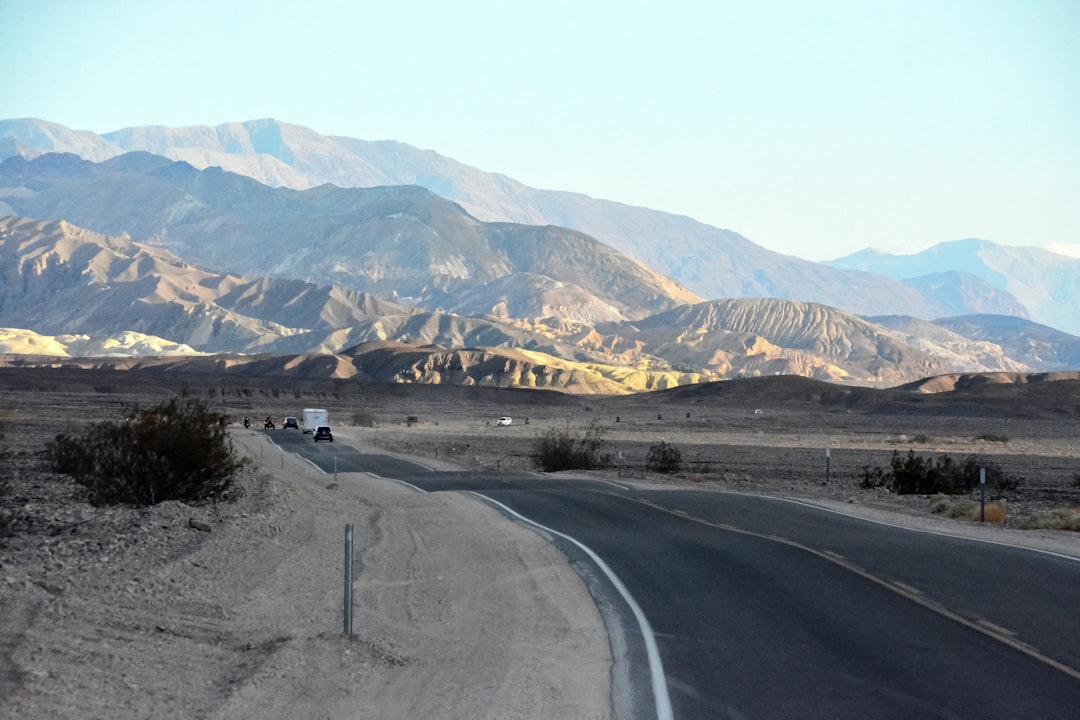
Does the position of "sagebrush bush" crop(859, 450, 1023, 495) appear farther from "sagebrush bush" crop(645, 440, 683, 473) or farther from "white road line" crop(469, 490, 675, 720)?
"white road line" crop(469, 490, 675, 720)

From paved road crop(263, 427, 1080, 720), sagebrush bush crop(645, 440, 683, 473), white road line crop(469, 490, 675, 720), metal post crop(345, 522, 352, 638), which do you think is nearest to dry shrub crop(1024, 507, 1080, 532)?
paved road crop(263, 427, 1080, 720)

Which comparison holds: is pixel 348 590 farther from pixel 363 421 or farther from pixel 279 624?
pixel 363 421

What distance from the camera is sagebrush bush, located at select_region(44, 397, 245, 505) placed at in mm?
20875

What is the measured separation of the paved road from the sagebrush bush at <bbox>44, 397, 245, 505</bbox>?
20.2 feet

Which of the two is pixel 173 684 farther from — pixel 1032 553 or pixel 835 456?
pixel 835 456

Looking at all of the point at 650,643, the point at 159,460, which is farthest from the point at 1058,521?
the point at 159,460

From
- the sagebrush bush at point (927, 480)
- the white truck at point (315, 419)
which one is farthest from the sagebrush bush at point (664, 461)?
the white truck at point (315, 419)

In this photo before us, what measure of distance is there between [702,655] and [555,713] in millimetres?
2185

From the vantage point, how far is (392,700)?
851 cm

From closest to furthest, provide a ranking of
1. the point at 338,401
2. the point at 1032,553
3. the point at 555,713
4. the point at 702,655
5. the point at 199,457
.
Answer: the point at 555,713 < the point at 702,655 < the point at 1032,553 < the point at 199,457 < the point at 338,401

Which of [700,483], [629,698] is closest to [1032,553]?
[629,698]

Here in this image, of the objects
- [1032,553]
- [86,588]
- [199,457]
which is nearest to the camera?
[86,588]

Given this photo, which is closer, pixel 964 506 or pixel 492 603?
pixel 492 603

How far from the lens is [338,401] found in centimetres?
12425
